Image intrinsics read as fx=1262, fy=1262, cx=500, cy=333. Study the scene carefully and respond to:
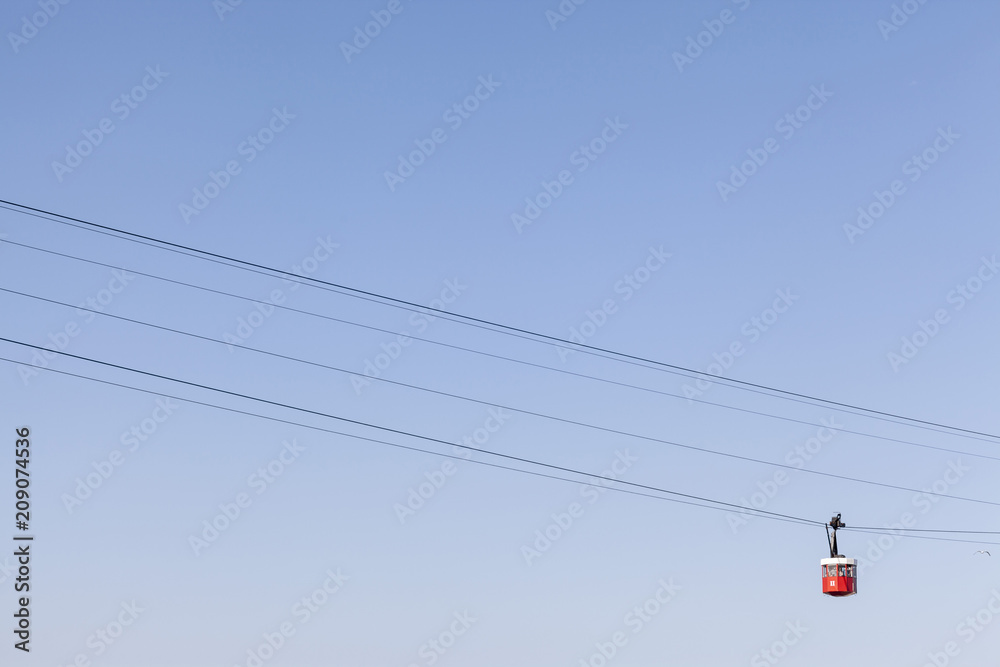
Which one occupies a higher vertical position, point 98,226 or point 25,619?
point 98,226

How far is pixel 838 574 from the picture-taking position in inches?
2399

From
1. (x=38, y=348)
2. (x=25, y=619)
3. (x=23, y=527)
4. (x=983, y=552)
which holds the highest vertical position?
(x=983, y=552)

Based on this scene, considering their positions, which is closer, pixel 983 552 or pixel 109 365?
pixel 109 365

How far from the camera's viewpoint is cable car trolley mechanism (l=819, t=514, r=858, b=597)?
60819 millimetres

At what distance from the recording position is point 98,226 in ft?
138

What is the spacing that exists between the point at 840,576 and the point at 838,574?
137 mm

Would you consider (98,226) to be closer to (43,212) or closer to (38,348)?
(43,212)

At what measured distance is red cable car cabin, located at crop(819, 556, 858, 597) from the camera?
200 ft

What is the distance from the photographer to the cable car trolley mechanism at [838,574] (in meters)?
60.8

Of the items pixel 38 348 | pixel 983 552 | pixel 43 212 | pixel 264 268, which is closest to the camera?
pixel 38 348

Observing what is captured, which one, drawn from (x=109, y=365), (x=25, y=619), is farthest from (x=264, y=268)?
(x=25, y=619)

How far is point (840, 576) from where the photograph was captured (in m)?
60.9

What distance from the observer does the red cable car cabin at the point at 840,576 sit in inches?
2394

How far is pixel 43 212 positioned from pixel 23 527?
10.1 m
